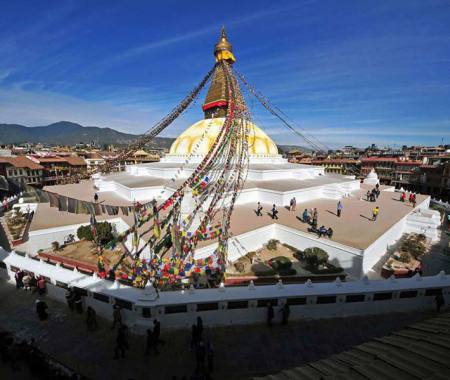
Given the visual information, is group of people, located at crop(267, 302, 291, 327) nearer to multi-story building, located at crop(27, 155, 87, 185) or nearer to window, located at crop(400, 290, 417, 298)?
window, located at crop(400, 290, 417, 298)

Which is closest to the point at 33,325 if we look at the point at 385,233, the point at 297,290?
the point at 297,290

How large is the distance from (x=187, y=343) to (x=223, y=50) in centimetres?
2298

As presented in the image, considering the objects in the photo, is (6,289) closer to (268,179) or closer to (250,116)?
(250,116)

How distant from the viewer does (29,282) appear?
7422 millimetres

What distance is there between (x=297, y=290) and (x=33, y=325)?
22.1 feet

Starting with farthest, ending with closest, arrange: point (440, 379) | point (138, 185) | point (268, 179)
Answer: point (268, 179) < point (138, 185) < point (440, 379)

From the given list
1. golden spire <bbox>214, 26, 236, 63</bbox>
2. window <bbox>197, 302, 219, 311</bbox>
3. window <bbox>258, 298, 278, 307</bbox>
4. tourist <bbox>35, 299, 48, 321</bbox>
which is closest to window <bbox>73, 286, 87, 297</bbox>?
tourist <bbox>35, 299, 48, 321</bbox>

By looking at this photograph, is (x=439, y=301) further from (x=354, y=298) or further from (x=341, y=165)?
(x=341, y=165)

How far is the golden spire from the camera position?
2206cm

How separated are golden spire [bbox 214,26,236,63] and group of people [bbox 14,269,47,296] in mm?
21045

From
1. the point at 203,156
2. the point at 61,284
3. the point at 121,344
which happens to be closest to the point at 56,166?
the point at 203,156

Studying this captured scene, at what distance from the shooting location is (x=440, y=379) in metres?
2.35

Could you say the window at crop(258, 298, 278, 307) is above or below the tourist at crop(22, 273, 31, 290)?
above

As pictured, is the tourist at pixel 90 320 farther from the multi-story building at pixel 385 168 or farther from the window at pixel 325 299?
the multi-story building at pixel 385 168
